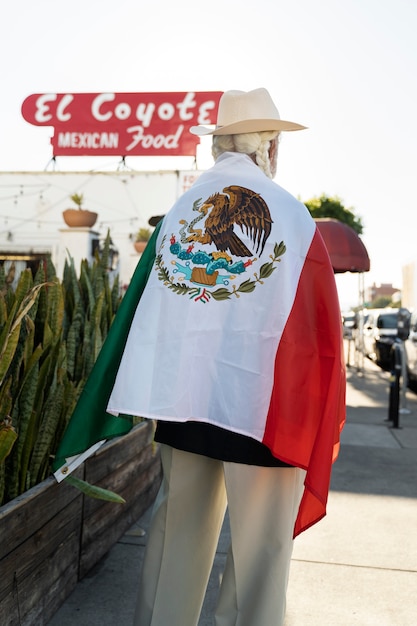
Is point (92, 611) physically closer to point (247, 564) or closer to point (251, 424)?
point (247, 564)

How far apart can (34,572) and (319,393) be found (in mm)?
1247

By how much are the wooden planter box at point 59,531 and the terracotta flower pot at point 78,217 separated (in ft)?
37.0

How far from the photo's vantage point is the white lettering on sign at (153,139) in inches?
616

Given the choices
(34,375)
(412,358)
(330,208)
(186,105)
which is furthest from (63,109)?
(330,208)

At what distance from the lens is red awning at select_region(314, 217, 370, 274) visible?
10734 mm

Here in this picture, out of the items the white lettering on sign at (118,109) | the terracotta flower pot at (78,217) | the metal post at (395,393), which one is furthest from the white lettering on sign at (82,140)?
the metal post at (395,393)

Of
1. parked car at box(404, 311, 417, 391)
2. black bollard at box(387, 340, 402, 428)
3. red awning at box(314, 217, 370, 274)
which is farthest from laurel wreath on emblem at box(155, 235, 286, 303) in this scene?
parked car at box(404, 311, 417, 391)

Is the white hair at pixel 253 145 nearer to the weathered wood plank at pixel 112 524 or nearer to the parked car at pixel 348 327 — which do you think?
the weathered wood plank at pixel 112 524

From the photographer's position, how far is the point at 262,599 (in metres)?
1.94

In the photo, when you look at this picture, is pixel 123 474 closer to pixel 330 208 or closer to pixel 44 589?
pixel 44 589

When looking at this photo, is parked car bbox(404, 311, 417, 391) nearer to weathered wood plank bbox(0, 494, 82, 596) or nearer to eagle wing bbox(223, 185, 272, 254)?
weathered wood plank bbox(0, 494, 82, 596)

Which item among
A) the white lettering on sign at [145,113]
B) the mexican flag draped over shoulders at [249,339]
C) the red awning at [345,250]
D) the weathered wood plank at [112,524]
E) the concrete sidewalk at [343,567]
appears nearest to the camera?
the mexican flag draped over shoulders at [249,339]

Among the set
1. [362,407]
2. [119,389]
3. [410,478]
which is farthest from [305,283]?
[362,407]

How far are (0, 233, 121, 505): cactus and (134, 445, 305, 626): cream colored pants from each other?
0.57m
